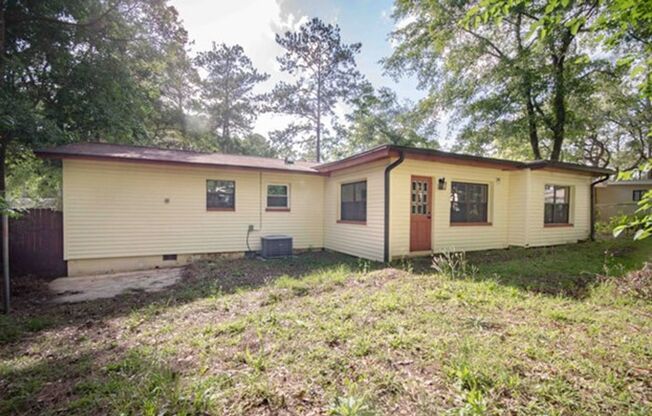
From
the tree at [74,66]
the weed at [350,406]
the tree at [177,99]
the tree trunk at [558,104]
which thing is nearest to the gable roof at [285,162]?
the tree at [74,66]

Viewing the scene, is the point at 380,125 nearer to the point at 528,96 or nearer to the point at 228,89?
the point at 528,96

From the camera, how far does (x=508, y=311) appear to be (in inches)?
149

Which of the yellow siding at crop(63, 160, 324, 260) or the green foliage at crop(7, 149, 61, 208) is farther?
the green foliage at crop(7, 149, 61, 208)

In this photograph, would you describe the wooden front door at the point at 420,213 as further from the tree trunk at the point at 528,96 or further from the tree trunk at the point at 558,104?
the tree trunk at the point at 558,104

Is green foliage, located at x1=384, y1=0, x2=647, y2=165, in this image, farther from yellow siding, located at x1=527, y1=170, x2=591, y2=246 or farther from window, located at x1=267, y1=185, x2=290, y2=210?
window, located at x1=267, y1=185, x2=290, y2=210

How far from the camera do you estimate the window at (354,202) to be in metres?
8.20

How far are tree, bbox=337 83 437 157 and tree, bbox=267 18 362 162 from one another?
1.08 metres

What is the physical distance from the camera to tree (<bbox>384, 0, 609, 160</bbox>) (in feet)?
38.8

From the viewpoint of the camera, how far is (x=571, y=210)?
10070 mm

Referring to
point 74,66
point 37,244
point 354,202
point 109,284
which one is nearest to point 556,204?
point 354,202

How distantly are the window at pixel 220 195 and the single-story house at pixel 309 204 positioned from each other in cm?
3

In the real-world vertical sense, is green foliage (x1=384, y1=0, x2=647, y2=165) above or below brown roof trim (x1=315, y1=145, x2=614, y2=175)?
above

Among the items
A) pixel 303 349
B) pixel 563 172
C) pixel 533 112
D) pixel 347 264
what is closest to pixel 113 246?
pixel 347 264

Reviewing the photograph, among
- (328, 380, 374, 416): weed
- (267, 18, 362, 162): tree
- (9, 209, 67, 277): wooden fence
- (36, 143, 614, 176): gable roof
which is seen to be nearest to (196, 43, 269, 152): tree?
(267, 18, 362, 162): tree
